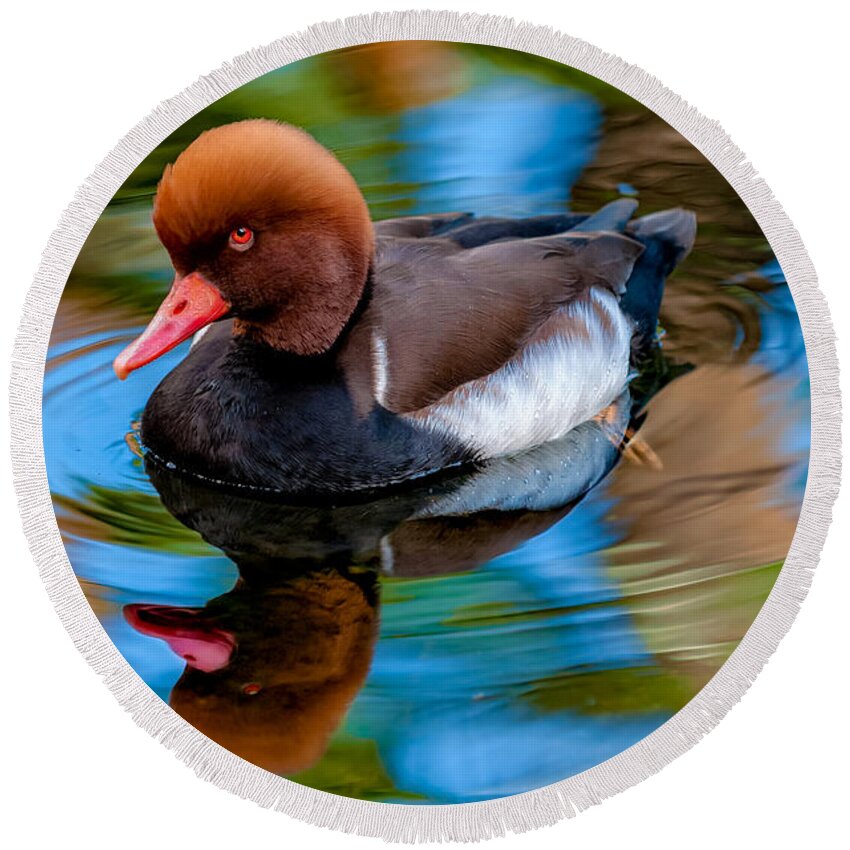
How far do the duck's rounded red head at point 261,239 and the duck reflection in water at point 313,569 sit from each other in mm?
358

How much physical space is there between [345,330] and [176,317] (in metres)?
0.36

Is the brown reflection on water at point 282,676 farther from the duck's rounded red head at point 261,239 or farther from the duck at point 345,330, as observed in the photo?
the duck's rounded red head at point 261,239

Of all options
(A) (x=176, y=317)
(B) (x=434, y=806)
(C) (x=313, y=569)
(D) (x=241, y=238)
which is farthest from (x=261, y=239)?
(B) (x=434, y=806)

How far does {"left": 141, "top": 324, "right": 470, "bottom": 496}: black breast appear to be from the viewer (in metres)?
3.05

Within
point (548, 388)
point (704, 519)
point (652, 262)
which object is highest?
point (652, 262)

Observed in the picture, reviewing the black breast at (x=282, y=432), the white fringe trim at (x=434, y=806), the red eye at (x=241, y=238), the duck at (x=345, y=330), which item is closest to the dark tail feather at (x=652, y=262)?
the duck at (x=345, y=330)

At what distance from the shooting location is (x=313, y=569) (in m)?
2.86

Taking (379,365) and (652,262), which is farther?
(652,262)

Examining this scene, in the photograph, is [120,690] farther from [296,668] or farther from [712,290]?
[712,290]

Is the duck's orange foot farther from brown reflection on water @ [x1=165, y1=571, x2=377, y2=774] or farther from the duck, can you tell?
brown reflection on water @ [x1=165, y1=571, x2=377, y2=774]

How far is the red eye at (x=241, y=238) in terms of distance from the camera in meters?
2.92

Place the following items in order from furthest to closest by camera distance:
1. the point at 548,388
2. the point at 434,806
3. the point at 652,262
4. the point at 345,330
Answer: the point at 652,262, the point at 548,388, the point at 345,330, the point at 434,806

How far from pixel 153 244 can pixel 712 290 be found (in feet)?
4.24

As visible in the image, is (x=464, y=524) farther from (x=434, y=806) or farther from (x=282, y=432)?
(x=434, y=806)
